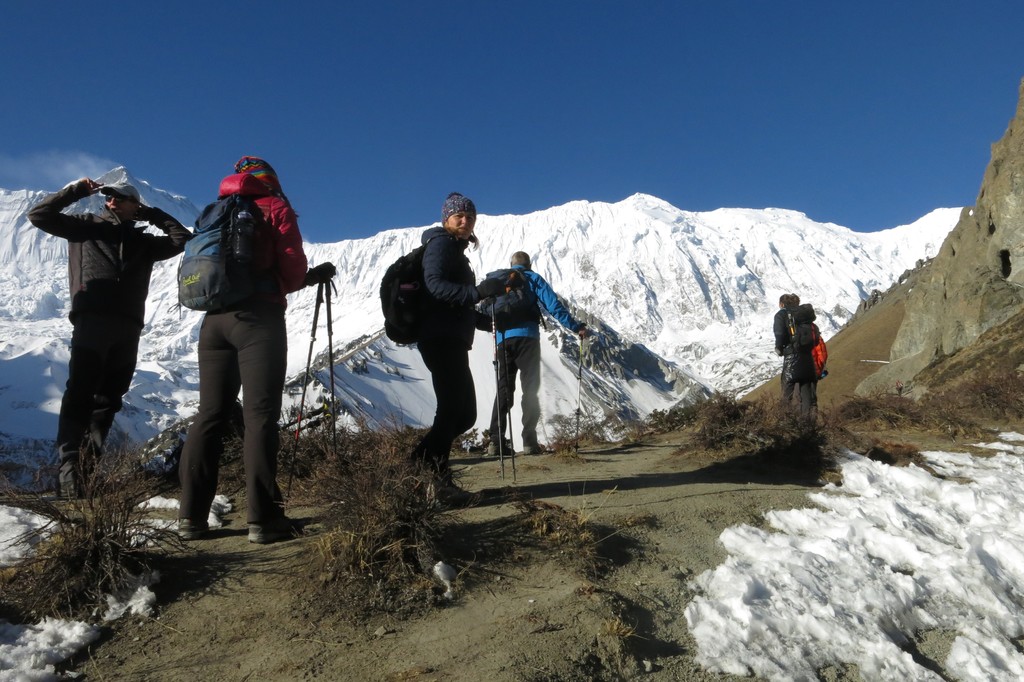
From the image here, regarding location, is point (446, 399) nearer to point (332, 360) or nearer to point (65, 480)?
point (332, 360)

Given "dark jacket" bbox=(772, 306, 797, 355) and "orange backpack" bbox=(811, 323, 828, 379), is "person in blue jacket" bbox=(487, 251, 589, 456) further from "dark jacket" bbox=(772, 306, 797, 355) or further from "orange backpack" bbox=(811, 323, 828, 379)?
"orange backpack" bbox=(811, 323, 828, 379)

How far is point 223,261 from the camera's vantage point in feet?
12.2

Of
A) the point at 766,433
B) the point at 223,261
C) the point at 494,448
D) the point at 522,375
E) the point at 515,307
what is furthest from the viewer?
the point at 494,448

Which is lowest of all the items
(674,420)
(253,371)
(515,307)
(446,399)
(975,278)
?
(674,420)

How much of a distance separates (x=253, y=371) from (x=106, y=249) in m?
2.43

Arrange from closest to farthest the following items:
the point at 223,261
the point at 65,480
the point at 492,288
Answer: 1. the point at 223,261
2. the point at 65,480
3. the point at 492,288

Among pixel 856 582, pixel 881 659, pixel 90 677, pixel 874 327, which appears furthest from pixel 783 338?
pixel 874 327

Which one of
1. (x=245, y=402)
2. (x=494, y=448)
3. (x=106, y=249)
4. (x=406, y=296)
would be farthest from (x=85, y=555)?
(x=494, y=448)

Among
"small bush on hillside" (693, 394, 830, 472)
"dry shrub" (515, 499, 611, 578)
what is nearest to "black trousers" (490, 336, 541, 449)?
"small bush on hillside" (693, 394, 830, 472)

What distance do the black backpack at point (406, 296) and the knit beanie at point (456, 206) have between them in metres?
0.34

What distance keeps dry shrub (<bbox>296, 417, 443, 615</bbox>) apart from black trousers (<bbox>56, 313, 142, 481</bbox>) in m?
2.52

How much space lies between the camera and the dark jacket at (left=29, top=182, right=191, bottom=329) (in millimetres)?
5023

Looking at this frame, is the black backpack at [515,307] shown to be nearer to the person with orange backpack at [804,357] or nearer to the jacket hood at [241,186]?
the jacket hood at [241,186]

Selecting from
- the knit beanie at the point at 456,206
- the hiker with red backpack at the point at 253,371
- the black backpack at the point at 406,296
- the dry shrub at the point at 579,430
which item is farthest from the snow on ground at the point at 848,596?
the dry shrub at the point at 579,430
